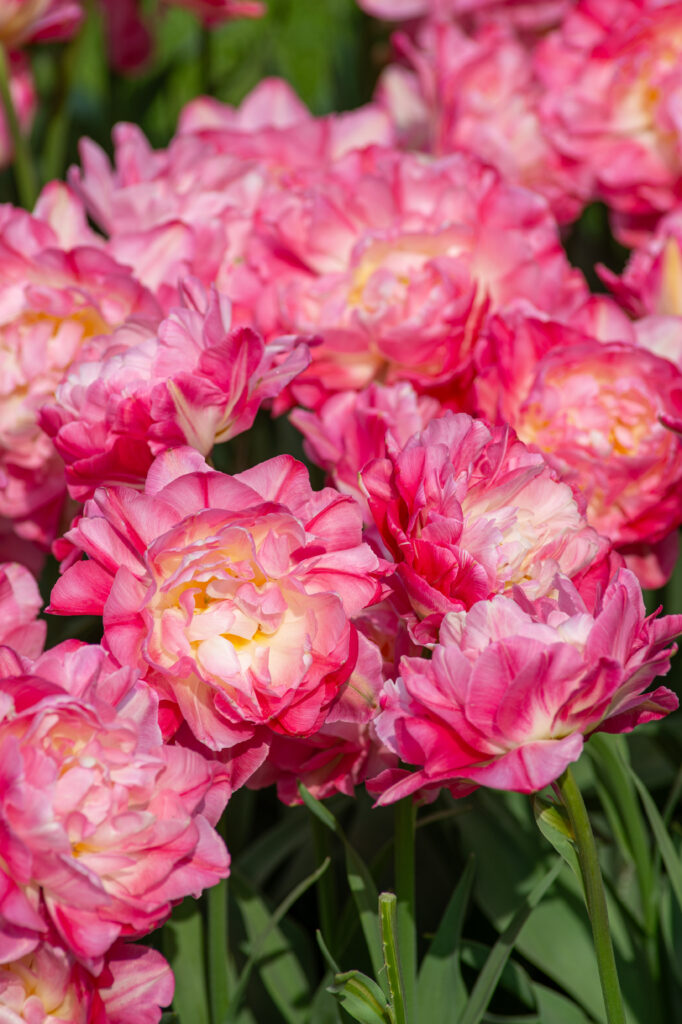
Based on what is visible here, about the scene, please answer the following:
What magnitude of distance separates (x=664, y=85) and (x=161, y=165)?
20.7 inches

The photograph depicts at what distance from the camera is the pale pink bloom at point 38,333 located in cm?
90

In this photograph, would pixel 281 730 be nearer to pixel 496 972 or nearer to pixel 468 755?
pixel 468 755

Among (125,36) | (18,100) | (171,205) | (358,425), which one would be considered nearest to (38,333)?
(171,205)

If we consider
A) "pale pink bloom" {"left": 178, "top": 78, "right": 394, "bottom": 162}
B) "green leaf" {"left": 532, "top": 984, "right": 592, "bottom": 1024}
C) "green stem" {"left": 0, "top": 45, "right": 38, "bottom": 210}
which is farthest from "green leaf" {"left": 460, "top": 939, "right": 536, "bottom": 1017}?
"green stem" {"left": 0, "top": 45, "right": 38, "bottom": 210}

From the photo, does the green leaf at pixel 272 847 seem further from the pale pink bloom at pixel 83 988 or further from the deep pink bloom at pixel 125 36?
the deep pink bloom at pixel 125 36

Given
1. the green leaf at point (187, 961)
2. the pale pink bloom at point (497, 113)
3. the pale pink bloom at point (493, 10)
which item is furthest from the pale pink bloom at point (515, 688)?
the pale pink bloom at point (493, 10)

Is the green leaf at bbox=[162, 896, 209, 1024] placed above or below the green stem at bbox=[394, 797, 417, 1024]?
below

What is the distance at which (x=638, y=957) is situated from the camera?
90cm

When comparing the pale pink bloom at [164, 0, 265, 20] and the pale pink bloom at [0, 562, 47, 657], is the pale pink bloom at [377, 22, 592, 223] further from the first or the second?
the pale pink bloom at [0, 562, 47, 657]

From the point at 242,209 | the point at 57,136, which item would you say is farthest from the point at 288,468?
the point at 57,136

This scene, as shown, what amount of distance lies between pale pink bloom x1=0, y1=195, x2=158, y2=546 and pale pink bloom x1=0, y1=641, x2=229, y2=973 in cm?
32

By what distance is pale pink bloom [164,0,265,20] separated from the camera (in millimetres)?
1353

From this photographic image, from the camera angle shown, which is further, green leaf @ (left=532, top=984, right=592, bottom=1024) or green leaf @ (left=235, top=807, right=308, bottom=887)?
green leaf @ (left=235, top=807, right=308, bottom=887)

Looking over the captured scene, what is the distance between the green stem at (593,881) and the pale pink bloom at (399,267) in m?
0.41
